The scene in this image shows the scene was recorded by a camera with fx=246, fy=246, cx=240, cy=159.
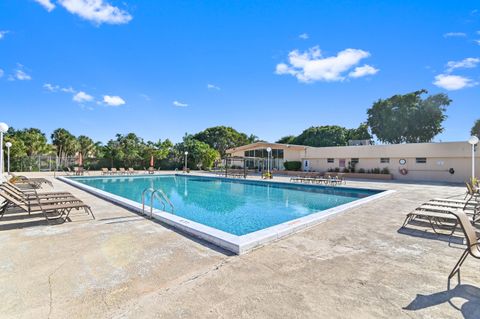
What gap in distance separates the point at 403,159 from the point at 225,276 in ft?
77.2

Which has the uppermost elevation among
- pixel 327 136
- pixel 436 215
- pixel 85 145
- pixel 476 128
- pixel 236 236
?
pixel 327 136

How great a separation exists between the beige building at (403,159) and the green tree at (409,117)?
597 inches

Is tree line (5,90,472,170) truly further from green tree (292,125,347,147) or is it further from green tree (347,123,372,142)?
green tree (292,125,347,147)

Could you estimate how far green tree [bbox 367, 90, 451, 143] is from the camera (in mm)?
32625

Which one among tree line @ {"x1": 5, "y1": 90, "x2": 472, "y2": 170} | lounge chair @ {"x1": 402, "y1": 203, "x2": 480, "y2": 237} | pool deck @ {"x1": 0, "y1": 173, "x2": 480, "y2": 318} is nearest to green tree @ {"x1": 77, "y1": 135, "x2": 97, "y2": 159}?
tree line @ {"x1": 5, "y1": 90, "x2": 472, "y2": 170}

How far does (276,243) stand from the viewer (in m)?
4.56

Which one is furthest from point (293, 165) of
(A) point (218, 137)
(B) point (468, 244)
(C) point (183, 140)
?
(B) point (468, 244)

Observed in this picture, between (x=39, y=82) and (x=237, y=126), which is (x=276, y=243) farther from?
(x=237, y=126)

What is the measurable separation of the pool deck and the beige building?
62.7ft

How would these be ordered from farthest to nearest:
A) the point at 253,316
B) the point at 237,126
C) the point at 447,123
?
the point at 237,126, the point at 447,123, the point at 253,316

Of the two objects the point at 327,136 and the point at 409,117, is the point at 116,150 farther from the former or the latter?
the point at 409,117

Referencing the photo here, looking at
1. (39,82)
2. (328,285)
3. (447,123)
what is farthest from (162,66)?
(447,123)

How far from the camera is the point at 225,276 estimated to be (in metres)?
3.22

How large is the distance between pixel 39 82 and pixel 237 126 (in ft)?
116
